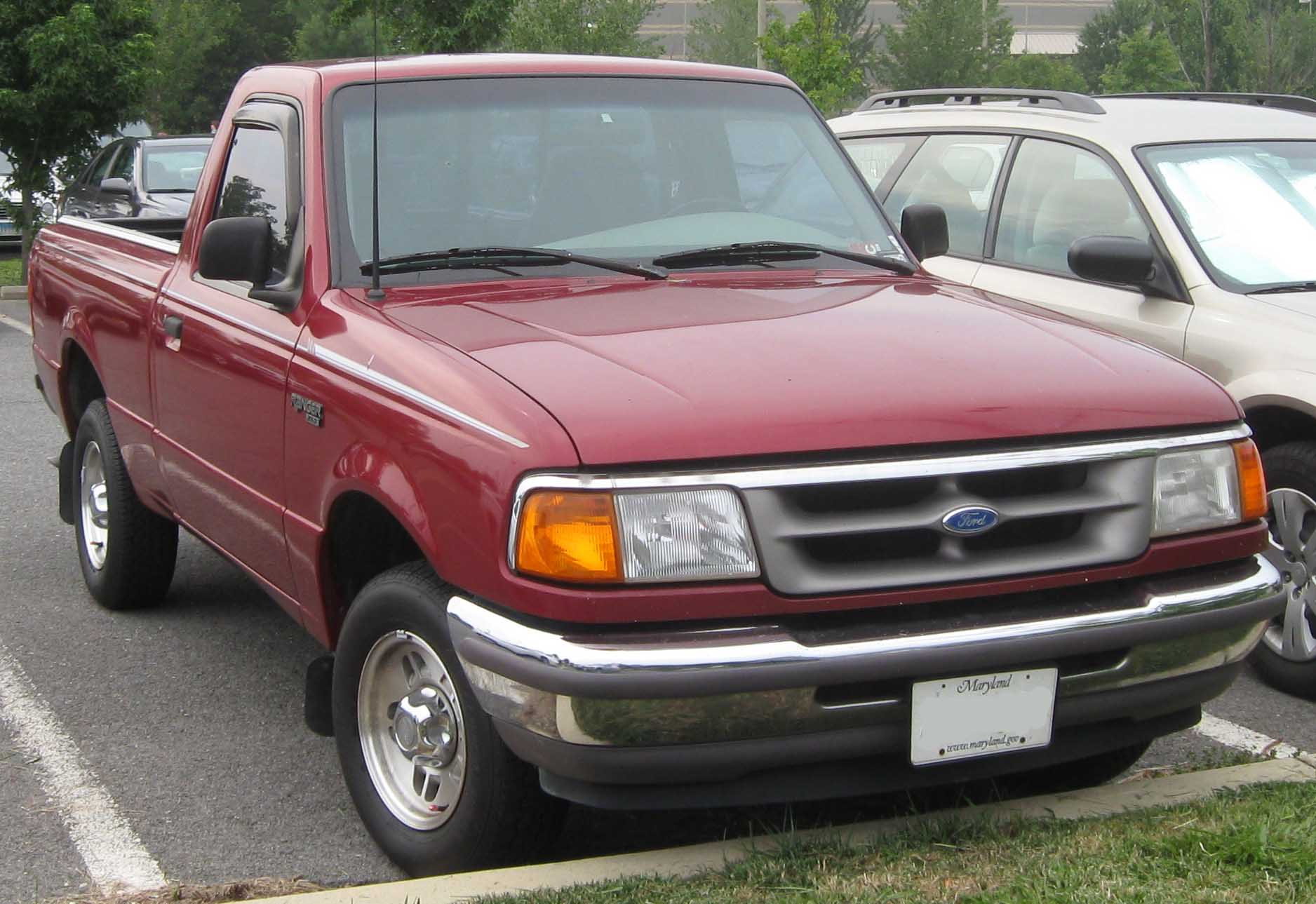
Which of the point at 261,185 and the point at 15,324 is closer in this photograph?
the point at 261,185

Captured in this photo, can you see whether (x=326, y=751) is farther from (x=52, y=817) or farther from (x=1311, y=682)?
(x=1311, y=682)

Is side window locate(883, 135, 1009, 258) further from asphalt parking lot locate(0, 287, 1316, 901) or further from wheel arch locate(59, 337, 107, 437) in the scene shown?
wheel arch locate(59, 337, 107, 437)

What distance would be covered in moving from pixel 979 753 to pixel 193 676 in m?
3.08

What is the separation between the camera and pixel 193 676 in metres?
5.46

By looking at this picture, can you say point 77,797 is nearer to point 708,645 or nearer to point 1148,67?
point 708,645

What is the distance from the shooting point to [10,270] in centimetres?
2225

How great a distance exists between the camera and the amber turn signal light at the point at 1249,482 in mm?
3615

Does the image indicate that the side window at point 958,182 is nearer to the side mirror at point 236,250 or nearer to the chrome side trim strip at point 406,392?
the side mirror at point 236,250

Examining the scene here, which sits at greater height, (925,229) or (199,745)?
(925,229)

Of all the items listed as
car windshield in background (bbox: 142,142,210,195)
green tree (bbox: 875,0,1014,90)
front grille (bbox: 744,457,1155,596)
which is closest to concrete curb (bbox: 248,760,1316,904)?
front grille (bbox: 744,457,1155,596)

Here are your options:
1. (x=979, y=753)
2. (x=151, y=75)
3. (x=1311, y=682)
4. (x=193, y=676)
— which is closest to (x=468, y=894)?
(x=979, y=753)

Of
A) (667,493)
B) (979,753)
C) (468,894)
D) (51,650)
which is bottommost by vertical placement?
(51,650)

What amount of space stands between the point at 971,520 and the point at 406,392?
1.22 m

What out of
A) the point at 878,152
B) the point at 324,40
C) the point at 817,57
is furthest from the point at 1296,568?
the point at 324,40
